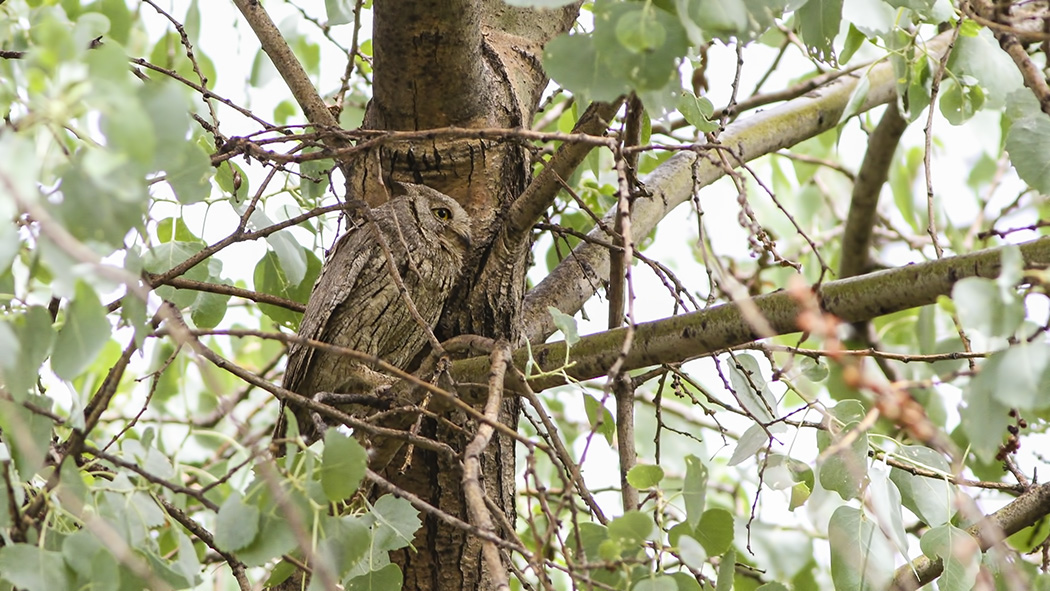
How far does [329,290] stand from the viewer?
2.05m

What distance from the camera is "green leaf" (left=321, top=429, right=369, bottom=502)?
3.20ft

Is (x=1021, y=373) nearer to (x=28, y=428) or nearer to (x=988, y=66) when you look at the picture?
(x=988, y=66)

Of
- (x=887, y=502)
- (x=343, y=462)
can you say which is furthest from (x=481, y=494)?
(x=887, y=502)

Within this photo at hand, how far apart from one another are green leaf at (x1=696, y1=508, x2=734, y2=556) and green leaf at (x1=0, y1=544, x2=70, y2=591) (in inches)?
28.9

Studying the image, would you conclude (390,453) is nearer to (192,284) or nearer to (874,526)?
(192,284)

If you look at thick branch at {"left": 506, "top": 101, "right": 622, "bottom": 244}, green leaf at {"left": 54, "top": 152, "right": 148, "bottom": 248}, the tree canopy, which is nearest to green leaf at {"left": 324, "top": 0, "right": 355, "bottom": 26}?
the tree canopy

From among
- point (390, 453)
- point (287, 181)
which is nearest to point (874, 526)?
point (390, 453)

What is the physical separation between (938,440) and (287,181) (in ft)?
4.70

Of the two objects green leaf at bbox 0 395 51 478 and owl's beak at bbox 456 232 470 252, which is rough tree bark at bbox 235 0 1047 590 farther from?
green leaf at bbox 0 395 51 478

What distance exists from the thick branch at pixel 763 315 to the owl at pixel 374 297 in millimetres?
615

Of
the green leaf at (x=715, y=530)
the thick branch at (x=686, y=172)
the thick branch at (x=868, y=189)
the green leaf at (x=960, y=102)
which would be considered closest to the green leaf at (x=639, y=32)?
the green leaf at (x=715, y=530)

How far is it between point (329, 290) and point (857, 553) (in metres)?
1.27

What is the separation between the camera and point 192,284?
146cm

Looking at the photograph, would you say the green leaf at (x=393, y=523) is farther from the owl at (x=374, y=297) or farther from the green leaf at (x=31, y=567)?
the owl at (x=374, y=297)
